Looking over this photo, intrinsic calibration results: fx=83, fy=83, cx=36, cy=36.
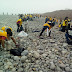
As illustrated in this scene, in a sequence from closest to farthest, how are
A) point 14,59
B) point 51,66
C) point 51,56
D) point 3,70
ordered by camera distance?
point 3,70
point 51,66
point 14,59
point 51,56

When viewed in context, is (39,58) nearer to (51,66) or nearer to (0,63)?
(51,66)

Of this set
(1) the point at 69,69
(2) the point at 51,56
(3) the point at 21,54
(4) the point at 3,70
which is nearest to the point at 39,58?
(2) the point at 51,56

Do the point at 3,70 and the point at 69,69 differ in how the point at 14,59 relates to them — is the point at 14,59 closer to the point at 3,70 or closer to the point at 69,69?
the point at 3,70

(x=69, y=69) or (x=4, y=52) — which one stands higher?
(x=4, y=52)

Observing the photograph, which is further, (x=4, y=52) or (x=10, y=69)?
(x=4, y=52)

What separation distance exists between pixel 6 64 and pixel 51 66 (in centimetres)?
149

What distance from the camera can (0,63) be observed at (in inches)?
107

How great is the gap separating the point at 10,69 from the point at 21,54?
863 millimetres

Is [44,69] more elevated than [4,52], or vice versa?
[4,52]

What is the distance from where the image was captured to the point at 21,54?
3365mm

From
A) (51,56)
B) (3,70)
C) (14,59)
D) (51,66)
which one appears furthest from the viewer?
(51,56)

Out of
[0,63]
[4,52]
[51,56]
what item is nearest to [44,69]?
[51,56]

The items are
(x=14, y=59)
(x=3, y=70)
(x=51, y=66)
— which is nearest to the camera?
(x=3, y=70)

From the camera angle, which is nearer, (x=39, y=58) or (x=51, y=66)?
(x=51, y=66)
